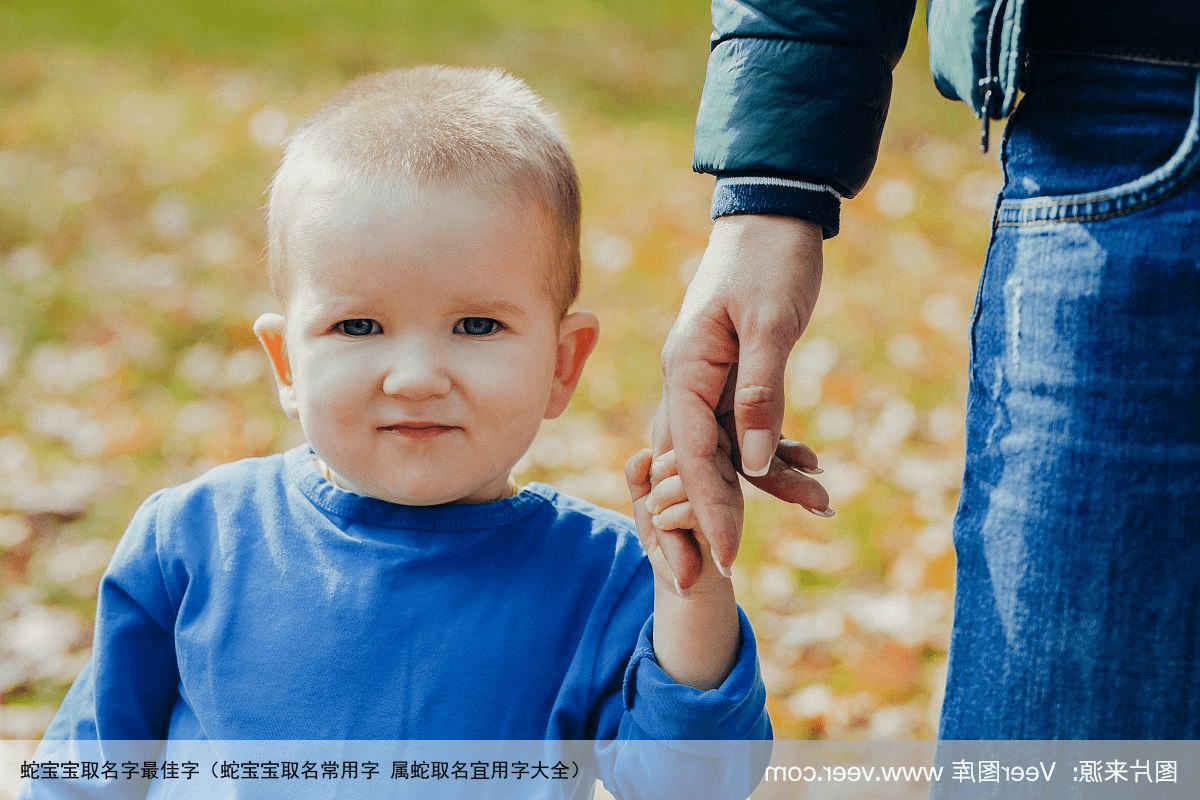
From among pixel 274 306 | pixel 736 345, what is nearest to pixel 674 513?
pixel 736 345

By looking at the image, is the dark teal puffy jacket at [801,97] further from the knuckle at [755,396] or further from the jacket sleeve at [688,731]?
the jacket sleeve at [688,731]

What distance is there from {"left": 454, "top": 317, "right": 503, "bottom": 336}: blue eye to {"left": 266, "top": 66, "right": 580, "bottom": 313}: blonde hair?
11 cm

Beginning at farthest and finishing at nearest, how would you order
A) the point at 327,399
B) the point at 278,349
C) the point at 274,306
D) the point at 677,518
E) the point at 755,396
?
the point at 274,306 < the point at 278,349 < the point at 327,399 < the point at 677,518 < the point at 755,396

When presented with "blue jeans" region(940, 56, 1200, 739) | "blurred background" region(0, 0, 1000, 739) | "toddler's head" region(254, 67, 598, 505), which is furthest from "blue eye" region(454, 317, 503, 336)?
"blue jeans" region(940, 56, 1200, 739)

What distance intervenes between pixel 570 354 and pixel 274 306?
350 cm

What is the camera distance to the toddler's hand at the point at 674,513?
161cm

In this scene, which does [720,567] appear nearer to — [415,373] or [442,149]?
[415,373]

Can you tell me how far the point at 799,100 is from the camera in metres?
1.57

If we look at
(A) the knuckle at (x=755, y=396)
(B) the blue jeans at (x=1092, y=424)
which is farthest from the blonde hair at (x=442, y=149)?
(B) the blue jeans at (x=1092, y=424)

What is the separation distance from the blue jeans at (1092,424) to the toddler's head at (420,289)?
67cm

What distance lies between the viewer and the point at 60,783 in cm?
195

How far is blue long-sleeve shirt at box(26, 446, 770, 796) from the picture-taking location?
175 centimetres

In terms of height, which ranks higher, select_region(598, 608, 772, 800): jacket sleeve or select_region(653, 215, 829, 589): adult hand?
select_region(653, 215, 829, 589): adult hand

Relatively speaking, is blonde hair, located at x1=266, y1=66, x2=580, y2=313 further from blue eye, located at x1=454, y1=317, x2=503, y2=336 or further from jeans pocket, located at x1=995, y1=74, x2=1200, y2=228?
jeans pocket, located at x1=995, y1=74, x2=1200, y2=228
